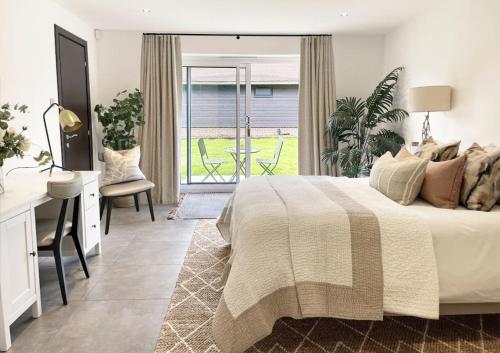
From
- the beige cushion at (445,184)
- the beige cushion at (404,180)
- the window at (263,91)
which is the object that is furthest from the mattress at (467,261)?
the window at (263,91)

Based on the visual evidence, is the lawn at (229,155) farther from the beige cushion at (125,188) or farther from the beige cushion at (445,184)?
the beige cushion at (445,184)

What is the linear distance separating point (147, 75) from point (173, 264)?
10.6 ft

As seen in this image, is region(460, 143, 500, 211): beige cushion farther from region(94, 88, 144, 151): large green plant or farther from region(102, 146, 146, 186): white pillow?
region(94, 88, 144, 151): large green plant

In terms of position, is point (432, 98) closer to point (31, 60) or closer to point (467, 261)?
point (467, 261)

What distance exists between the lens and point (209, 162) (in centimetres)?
632

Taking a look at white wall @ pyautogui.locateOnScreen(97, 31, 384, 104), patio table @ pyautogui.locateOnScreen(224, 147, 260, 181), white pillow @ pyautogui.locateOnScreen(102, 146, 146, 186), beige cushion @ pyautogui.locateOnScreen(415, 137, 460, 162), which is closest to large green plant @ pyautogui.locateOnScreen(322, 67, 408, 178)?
white wall @ pyautogui.locateOnScreen(97, 31, 384, 104)

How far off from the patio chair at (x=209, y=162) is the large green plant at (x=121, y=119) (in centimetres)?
114

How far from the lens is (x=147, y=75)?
18.1ft

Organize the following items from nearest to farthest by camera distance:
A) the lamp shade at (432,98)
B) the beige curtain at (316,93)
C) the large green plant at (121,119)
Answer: the lamp shade at (432,98)
the large green plant at (121,119)
the beige curtain at (316,93)

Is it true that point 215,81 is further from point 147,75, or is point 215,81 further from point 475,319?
point 475,319

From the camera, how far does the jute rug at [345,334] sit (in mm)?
2111

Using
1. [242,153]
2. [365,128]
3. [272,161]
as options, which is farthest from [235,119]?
[365,128]

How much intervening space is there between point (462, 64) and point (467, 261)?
233 cm

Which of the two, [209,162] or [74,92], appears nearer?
[74,92]
